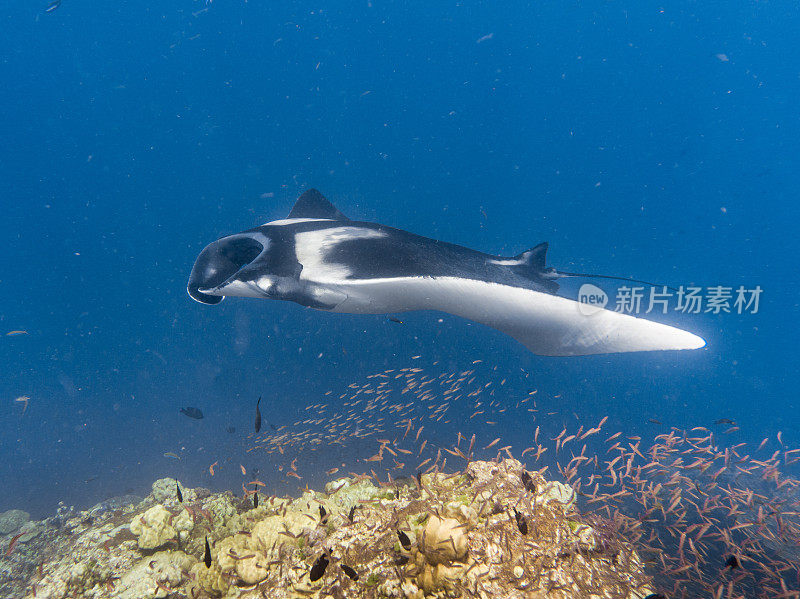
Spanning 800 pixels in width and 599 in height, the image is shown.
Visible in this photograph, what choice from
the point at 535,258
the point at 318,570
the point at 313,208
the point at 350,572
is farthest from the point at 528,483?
the point at 313,208

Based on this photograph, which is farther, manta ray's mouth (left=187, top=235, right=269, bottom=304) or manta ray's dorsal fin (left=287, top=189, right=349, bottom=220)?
manta ray's dorsal fin (left=287, top=189, right=349, bottom=220)

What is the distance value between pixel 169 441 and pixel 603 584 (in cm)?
2396

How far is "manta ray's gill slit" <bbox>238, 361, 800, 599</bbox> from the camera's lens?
2871 mm

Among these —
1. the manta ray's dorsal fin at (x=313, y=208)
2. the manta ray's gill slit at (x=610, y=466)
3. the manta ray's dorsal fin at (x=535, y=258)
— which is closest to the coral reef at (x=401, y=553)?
Result: the manta ray's gill slit at (x=610, y=466)

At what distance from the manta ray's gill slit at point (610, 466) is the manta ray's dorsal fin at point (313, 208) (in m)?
2.86

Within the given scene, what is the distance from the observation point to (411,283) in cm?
321

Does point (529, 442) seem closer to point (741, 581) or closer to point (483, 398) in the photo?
point (483, 398)

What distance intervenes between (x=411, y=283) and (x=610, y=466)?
2.37 meters

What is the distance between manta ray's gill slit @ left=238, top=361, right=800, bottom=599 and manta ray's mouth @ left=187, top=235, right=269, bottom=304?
2.15 meters

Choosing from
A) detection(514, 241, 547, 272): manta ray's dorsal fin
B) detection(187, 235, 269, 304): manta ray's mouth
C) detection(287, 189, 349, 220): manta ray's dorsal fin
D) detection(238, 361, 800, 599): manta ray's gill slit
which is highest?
detection(287, 189, 349, 220): manta ray's dorsal fin

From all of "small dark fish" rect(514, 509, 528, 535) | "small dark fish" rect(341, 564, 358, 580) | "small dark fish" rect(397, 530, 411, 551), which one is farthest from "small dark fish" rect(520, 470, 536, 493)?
"small dark fish" rect(341, 564, 358, 580)

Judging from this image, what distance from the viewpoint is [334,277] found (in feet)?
11.1

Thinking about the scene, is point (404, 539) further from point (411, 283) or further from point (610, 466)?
point (610, 466)

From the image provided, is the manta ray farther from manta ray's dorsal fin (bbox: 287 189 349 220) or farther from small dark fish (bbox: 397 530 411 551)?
small dark fish (bbox: 397 530 411 551)
